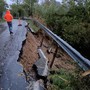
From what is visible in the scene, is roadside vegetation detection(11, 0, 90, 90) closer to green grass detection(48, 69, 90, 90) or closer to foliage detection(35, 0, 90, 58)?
foliage detection(35, 0, 90, 58)

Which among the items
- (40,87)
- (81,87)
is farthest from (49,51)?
(81,87)

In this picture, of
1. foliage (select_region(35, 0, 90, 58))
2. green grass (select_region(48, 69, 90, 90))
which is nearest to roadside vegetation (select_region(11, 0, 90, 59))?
foliage (select_region(35, 0, 90, 58))

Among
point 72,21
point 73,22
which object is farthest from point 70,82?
point 72,21

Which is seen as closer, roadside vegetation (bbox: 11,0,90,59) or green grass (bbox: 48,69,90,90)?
green grass (bbox: 48,69,90,90)

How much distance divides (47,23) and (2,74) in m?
14.0

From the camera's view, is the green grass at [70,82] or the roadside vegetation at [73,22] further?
the roadside vegetation at [73,22]

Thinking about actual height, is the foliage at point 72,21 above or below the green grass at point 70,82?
below

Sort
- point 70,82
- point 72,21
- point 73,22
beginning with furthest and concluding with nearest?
1. point 72,21
2. point 73,22
3. point 70,82

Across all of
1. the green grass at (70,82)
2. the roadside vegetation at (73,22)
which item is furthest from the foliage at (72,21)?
the green grass at (70,82)

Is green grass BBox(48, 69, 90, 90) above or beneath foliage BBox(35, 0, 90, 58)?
above

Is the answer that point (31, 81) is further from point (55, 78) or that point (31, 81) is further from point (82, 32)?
point (82, 32)

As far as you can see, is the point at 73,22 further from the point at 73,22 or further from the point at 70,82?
the point at 70,82

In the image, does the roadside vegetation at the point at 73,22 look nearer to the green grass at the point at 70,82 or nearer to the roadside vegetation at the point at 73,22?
the roadside vegetation at the point at 73,22

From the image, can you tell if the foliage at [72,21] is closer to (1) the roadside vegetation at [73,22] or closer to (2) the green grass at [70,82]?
(1) the roadside vegetation at [73,22]
